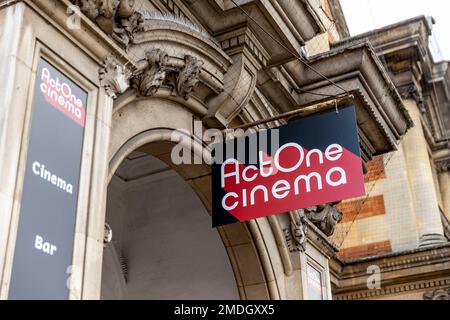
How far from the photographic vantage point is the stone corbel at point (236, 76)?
10.1 meters

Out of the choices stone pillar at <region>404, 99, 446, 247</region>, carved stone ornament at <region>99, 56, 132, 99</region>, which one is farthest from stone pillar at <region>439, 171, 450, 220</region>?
carved stone ornament at <region>99, 56, 132, 99</region>

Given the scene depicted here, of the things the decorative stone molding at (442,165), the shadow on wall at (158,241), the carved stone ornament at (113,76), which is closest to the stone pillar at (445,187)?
the decorative stone molding at (442,165)

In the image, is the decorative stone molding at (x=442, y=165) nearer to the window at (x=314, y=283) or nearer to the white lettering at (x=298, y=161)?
the window at (x=314, y=283)

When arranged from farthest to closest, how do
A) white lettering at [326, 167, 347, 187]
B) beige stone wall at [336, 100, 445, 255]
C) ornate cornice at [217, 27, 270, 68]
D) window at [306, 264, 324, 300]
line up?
beige stone wall at [336, 100, 445, 255]
window at [306, 264, 324, 300]
ornate cornice at [217, 27, 270, 68]
white lettering at [326, 167, 347, 187]

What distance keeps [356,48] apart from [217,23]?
8.49 ft

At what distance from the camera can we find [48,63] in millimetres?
6570

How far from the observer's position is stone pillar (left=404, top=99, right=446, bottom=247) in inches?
847

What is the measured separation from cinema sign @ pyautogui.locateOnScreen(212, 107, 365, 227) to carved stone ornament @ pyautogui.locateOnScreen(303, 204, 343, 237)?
11.9ft

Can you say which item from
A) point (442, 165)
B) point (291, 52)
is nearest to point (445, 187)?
point (442, 165)

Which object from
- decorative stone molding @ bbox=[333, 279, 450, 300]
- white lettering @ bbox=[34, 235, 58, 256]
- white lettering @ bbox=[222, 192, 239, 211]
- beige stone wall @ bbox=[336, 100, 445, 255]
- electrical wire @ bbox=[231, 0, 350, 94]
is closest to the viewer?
white lettering @ bbox=[34, 235, 58, 256]

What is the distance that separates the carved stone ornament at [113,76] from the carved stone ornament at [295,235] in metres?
4.94

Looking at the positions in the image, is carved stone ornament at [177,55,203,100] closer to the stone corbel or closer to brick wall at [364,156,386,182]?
the stone corbel

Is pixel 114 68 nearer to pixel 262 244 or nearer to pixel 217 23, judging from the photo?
pixel 217 23

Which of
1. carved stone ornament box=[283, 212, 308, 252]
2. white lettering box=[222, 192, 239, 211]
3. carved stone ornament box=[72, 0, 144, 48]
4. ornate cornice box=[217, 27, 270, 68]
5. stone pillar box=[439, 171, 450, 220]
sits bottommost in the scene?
white lettering box=[222, 192, 239, 211]
